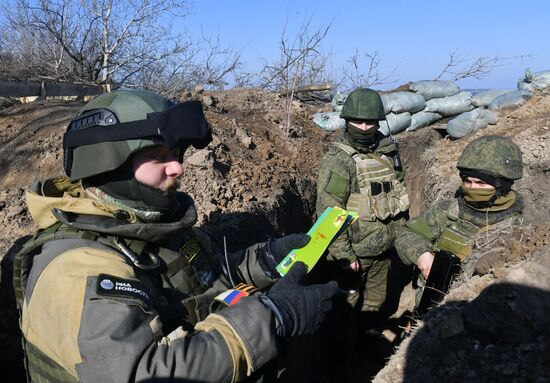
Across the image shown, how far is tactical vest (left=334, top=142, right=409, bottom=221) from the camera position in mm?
4262

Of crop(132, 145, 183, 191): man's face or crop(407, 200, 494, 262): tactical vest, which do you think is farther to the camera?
crop(407, 200, 494, 262): tactical vest

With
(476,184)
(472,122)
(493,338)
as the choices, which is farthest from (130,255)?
(472,122)

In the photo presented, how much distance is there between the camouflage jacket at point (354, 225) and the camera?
164 inches

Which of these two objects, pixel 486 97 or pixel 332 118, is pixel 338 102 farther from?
pixel 486 97

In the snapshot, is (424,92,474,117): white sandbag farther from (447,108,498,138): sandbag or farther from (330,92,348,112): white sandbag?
(330,92,348,112): white sandbag

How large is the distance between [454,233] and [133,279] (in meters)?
2.47

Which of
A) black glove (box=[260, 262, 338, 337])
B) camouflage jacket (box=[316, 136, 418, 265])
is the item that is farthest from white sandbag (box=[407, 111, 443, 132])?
black glove (box=[260, 262, 338, 337])

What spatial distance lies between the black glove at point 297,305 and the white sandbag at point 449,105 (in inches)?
297

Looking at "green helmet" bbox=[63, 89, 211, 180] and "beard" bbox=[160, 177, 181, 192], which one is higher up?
"green helmet" bbox=[63, 89, 211, 180]

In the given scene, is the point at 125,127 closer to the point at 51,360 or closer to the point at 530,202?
the point at 51,360

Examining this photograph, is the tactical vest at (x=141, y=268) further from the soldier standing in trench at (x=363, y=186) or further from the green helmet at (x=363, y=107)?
the green helmet at (x=363, y=107)

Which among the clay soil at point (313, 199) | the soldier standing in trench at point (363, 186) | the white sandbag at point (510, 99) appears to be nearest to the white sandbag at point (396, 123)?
the clay soil at point (313, 199)

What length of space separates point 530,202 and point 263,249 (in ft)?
13.4

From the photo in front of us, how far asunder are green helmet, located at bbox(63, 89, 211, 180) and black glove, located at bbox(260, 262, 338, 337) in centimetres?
67
